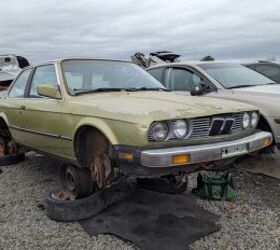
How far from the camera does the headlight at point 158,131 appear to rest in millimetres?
3680

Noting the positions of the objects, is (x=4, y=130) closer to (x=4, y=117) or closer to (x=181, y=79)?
(x=4, y=117)

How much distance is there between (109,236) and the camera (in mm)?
4035

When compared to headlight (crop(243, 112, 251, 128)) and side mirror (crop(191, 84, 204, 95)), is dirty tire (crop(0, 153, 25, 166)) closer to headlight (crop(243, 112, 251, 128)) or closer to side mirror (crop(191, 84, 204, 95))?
side mirror (crop(191, 84, 204, 95))

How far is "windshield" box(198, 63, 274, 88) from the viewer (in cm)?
687

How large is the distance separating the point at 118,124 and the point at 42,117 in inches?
65.4

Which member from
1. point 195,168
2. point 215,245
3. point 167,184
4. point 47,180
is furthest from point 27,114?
point 215,245

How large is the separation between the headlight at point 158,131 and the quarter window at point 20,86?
301 centimetres

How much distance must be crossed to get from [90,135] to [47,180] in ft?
6.09

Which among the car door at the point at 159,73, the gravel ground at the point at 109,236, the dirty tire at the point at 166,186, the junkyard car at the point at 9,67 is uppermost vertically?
the car door at the point at 159,73

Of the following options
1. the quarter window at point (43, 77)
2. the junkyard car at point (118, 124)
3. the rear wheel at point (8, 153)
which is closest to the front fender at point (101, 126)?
the junkyard car at point (118, 124)

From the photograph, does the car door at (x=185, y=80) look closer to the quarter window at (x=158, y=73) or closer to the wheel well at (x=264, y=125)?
the quarter window at (x=158, y=73)

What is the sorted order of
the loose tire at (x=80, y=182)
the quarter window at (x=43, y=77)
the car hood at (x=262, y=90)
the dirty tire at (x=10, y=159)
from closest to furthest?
the loose tire at (x=80, y=182)
the quarter window at (x=43, y=77)
the car hood at (x=262, y=90)
the dirty tire at (x=10, y=159)

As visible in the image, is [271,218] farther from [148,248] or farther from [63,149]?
[63,149]

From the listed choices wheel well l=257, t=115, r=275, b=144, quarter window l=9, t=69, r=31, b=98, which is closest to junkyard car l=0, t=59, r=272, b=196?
quarter window l=9, t=69, r=31, b=98
